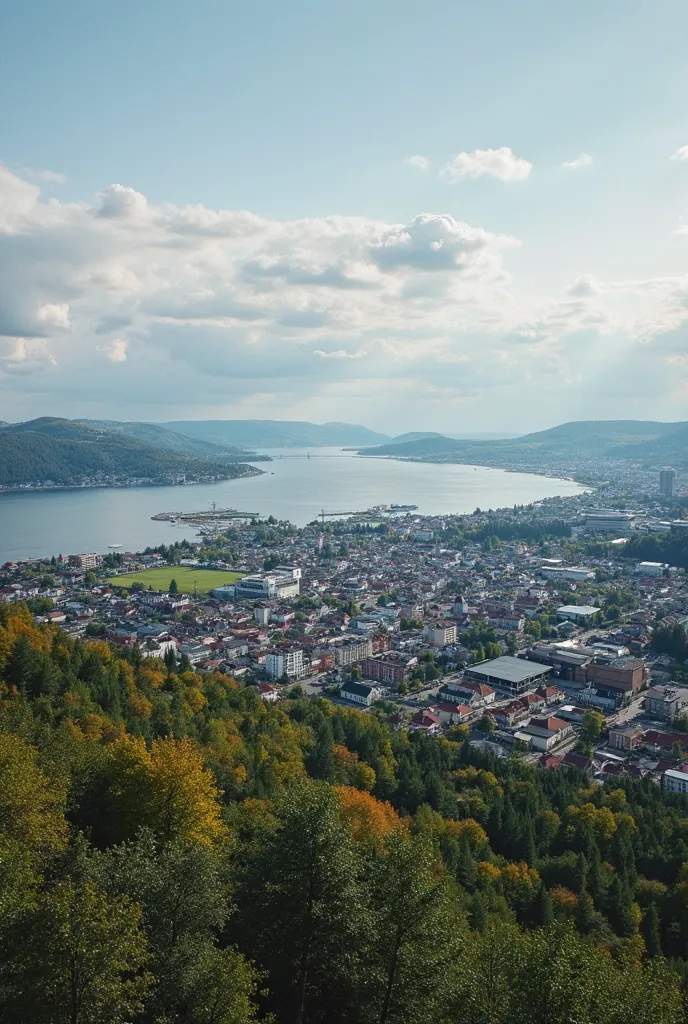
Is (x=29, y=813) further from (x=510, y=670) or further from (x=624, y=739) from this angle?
(x=510, y=670)

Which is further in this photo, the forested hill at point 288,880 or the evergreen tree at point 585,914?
the evergreen tree at point 585,914

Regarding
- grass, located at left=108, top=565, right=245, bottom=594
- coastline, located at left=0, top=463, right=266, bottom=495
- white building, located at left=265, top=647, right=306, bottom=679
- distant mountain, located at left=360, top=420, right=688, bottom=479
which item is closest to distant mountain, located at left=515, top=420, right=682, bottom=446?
distant mountain, located at left=360, top=420, right=688, bottom=479

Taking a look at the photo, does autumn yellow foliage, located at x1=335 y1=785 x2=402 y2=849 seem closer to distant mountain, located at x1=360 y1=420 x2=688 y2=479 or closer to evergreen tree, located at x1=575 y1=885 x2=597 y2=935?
evergreen tree, located at x1=575 y1=885 x2=597 y2=935

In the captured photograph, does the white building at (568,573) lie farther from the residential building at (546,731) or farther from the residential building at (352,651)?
the residential building at (546,731)

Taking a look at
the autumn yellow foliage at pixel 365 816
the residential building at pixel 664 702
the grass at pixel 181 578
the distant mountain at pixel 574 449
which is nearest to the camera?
the autumn yellow foliage at pixel 365 816

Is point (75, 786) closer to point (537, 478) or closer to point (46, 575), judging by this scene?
point (46, 575)

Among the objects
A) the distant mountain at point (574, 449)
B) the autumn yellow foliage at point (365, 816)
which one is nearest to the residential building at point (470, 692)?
the autumn yellow foliage at point (365, 816)

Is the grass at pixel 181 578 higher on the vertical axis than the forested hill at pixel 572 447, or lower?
lower
